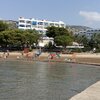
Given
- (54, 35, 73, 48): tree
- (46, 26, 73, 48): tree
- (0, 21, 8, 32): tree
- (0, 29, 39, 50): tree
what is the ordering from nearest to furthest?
(0, 29, 39, 50): tree → (54, 35, 73, 48): tree → (46, 26, 73, 48): tree → (0, 21, 8, 32): tree

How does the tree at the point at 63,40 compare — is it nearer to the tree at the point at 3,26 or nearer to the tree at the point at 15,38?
the tree at the point at 15,38

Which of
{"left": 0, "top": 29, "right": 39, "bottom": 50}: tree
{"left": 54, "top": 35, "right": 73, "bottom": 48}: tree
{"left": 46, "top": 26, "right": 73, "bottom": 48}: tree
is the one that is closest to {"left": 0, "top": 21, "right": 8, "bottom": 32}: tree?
{"left": 0, "top": 29, "right": 39, "bottom": 50}: tree

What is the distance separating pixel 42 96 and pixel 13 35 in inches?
3262

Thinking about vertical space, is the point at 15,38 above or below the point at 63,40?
above

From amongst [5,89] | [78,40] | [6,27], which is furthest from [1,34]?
[5,89]

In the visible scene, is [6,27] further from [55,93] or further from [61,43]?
[55,93]

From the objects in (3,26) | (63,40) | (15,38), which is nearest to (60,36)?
(63,40)

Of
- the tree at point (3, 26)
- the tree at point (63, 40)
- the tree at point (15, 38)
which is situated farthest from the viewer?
the tree at point (3, 26)

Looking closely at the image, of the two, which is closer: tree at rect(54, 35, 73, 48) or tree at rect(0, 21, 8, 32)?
tree at rect(54, 35, 73, 48)

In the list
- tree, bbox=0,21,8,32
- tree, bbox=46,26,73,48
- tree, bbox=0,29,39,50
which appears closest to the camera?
tree, bbox=0,29,39,50

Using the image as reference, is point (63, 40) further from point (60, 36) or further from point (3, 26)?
point (3, 26)

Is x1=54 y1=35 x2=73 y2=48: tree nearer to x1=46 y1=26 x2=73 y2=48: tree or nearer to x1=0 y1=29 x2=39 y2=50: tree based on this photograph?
x1=46 y1=26 x2=73 y2=48: tree

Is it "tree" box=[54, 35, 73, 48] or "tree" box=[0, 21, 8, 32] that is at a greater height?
"tree" box=[0, 21, 8, 32]

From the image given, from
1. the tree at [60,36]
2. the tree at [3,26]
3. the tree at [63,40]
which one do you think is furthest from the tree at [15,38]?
the tree at [3,26]
